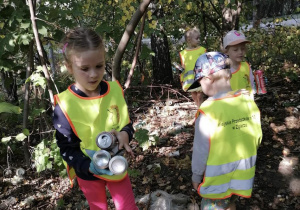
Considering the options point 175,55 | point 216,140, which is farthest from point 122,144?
point 175,55

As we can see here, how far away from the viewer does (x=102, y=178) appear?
1.80 m

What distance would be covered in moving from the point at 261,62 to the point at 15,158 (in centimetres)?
608

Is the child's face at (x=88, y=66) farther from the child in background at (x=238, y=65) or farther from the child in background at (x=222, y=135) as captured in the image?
the child in background at (x=238, y=65)

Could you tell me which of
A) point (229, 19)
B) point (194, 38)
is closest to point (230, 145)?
Answer: point (194, 38)

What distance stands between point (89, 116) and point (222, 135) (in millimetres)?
874

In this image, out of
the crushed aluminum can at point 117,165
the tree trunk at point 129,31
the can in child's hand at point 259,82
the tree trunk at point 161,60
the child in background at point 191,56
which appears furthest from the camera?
the tree trunk at point 161,60

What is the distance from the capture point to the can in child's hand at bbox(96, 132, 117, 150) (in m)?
1.60

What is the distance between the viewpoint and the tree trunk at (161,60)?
6.85 meters

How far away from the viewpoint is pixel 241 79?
3088 millimetres

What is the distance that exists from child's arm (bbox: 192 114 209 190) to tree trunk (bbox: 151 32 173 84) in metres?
5.19

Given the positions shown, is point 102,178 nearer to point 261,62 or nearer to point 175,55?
point 261,62

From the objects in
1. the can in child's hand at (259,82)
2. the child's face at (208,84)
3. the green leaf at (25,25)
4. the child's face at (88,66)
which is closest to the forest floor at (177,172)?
the can in child's hand at (259,82)

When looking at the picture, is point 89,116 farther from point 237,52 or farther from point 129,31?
point 237,52

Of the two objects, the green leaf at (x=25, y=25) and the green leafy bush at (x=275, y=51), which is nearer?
the green leaf at (x=25, y=25)
